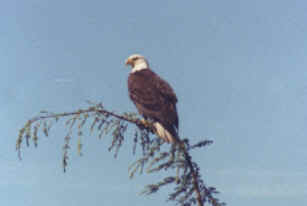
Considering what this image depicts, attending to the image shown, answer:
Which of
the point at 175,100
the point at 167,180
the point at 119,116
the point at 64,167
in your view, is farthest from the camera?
the point at 175,100

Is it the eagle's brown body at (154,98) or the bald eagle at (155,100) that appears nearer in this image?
the bald eagle at (155,100)

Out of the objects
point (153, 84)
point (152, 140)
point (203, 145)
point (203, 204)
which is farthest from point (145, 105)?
point (203, 204)

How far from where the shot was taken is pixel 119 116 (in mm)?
4020

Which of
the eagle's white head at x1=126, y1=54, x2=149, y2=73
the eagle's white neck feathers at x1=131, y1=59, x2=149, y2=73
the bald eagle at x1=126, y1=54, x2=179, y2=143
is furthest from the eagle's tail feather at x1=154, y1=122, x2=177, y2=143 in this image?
the eagle's white head at x1=126, y1=54, x2=149, y2=73

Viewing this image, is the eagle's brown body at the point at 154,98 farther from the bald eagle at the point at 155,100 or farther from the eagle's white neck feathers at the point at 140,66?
the eagle's white neck feathers at the point at 140,66

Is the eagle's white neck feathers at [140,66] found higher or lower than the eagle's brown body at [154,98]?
higher

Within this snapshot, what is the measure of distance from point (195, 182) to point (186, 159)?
0.26 metres

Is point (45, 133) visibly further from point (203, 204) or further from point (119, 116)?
point (203, 204)

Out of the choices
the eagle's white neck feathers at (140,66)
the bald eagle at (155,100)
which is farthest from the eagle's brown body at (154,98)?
the eagle's white neck feathers at (140,66)

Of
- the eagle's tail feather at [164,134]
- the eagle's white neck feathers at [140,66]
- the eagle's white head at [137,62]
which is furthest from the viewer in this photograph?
the eagle's white head at [137,62]

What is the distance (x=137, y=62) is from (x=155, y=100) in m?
2.01

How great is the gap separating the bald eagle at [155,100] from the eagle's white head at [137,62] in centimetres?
41

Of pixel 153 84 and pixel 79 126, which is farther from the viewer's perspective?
pixel 153 84

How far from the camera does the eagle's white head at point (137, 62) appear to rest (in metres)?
7.33
